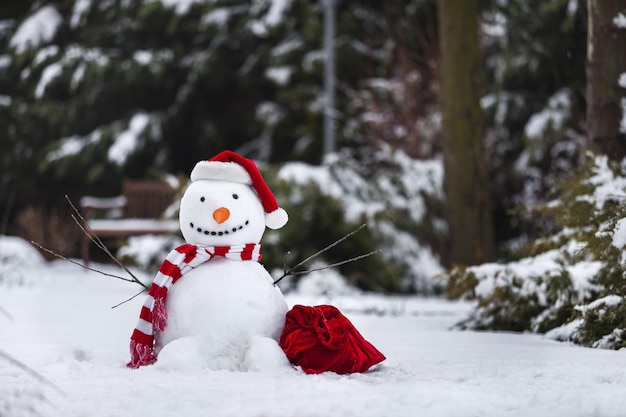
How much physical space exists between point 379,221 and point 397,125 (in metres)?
3.54

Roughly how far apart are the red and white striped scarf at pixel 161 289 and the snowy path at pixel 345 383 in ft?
0.39

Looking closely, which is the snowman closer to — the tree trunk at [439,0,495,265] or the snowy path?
the snowy path

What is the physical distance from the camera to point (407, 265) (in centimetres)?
918

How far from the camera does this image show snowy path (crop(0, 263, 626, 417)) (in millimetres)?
2541

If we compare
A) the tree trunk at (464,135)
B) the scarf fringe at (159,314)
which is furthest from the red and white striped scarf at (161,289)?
the tree trunk at (464,135)

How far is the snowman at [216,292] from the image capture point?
3172mm

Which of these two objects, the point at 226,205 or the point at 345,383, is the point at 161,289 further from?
the point at 345,383

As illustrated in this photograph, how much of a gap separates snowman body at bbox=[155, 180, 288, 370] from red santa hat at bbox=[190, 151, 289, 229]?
0.10 feet

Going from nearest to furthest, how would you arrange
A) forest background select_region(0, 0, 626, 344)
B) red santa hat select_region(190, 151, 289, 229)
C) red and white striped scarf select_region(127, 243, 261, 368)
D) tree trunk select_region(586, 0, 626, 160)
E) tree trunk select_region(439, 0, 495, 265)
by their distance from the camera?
red and white striped scarf select_region(127, 243, 261, 368) → red santa hat select_region(190, 151, 289, 229) → tree trunk select_region(586, 0, 626, 160) → tree trunk select_region(439, 0, 495, 265) → forest background select_region(0, 0, 626, 344)

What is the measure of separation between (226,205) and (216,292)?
0.35 meters

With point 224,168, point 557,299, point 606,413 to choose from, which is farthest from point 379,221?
point 606,413

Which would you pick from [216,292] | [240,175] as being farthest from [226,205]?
[216,292]

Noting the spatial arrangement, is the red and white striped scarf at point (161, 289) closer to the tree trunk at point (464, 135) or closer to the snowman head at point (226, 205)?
the snowman head at point (226, 205)

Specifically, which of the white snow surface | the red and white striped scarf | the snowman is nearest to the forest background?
the white snow surface
